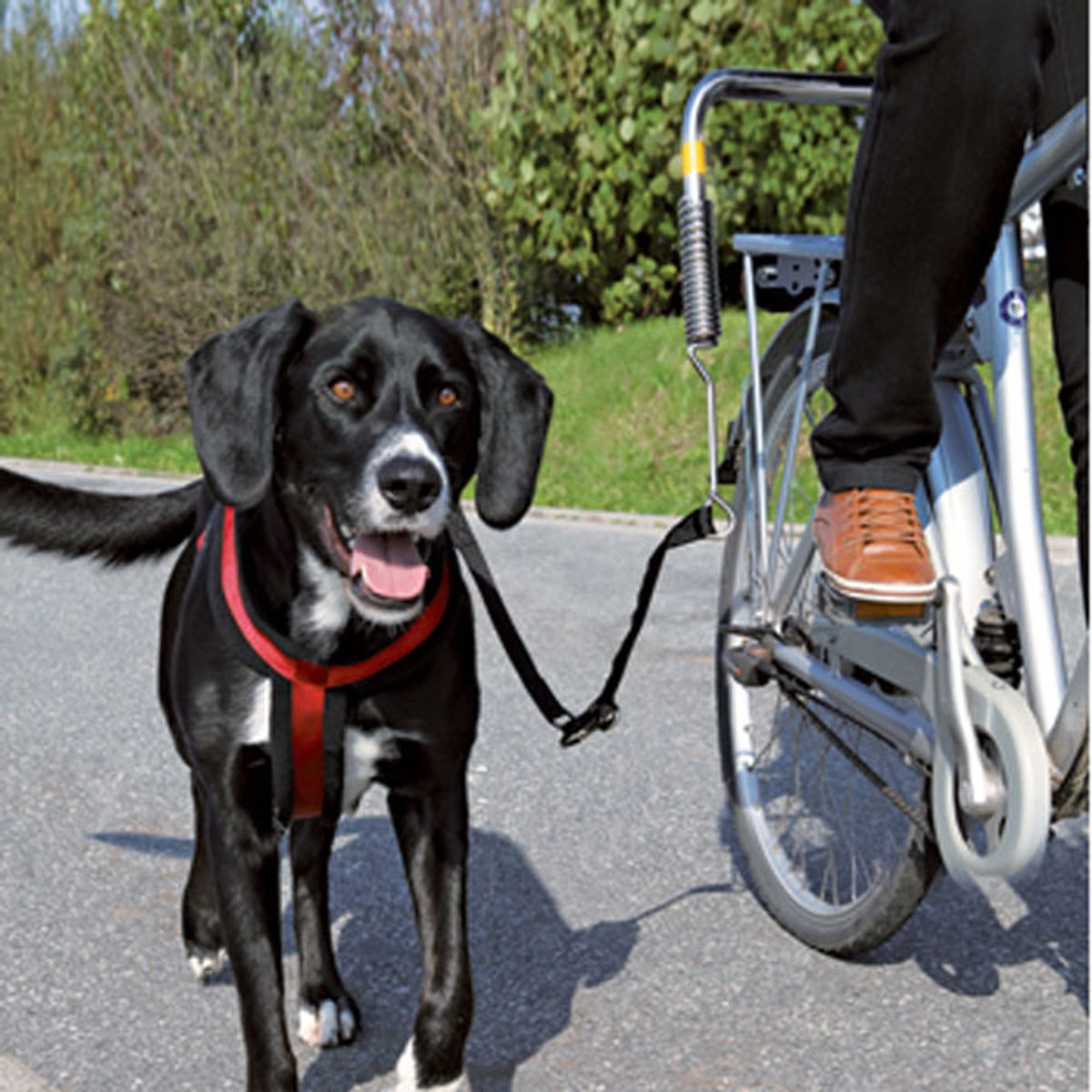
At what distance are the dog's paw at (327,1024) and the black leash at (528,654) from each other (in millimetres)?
625

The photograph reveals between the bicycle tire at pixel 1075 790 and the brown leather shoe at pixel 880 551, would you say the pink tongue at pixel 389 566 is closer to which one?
the brown leather shoe at pixel 880 551

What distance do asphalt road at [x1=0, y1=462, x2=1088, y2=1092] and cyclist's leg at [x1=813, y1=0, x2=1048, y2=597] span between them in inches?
25.7

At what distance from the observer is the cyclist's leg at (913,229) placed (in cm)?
224

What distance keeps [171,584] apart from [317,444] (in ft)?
2.10

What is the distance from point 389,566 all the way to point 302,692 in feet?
0.80

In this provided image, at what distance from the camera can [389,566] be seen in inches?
106

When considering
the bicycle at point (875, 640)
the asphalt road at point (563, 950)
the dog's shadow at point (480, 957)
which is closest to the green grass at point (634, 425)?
the asphalt road at point (563, 950)

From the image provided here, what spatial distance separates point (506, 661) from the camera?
6.33m

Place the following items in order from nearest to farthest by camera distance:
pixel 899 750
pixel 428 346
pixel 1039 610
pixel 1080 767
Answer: pixel 1080 767, pixel 1039 610, pixel 899 750, pixel 428 346

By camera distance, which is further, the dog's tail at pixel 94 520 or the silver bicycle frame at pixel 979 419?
the dog's tail at pixel 94 520

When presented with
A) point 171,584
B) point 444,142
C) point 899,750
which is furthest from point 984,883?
point 444,142

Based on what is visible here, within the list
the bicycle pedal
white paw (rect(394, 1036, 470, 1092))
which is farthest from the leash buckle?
white paw (rect(394, 1036, 470, 1092))

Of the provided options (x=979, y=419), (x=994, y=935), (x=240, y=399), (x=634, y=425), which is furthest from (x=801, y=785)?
(x=634, y=425)

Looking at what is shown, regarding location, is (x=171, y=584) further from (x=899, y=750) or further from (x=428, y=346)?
(x=899, y=750)
